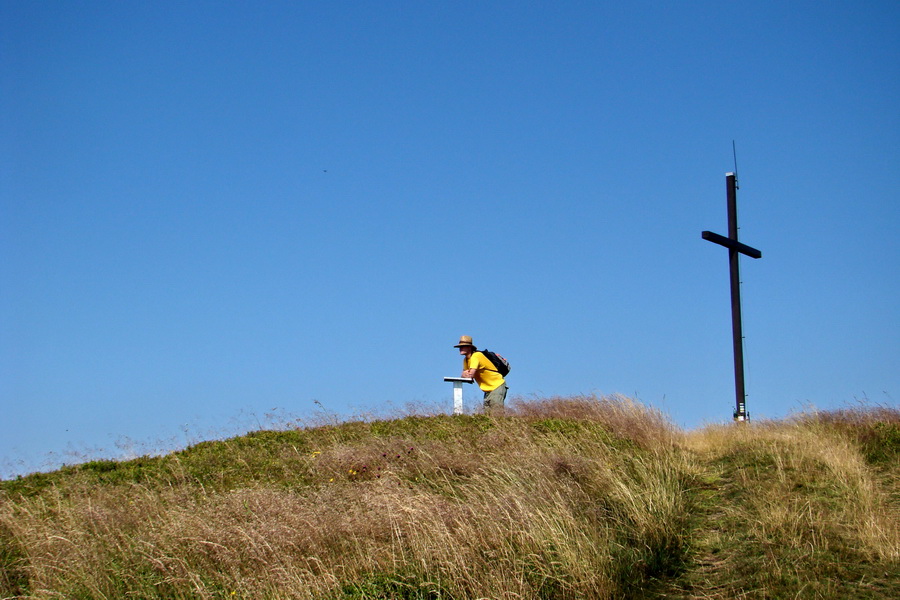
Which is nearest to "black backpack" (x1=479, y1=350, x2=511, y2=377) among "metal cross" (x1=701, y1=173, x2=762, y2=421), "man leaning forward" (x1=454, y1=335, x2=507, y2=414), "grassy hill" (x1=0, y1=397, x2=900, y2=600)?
"man leaning forward" (x1=454, y1=335, x2=507, y2=414)

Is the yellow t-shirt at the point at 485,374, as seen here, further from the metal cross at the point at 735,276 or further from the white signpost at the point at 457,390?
the metal cross at the point at 735,276

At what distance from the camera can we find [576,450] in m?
11.2

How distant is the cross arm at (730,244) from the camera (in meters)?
17.1

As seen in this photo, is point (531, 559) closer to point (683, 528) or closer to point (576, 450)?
point (683, 528)

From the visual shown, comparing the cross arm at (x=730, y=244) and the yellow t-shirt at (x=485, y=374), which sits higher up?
the cross arm at (x=730, y=244)

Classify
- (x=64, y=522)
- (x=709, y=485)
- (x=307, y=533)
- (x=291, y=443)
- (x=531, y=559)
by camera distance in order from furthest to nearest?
(x=291, y=443) < (x=709, y=485) < (x=64, y=522) < (x=307, y=533) < (x=531, y=559)

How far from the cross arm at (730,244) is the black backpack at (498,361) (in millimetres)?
5313

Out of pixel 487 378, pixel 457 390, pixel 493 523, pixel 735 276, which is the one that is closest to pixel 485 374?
pixel 487 378

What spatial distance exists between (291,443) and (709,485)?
6.96 meters

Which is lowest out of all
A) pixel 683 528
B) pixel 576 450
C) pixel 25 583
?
pixel 25 583

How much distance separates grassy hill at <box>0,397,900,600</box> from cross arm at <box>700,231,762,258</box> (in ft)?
18.5

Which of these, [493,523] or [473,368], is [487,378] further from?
[493,523]

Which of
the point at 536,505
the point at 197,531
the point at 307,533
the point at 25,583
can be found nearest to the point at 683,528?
the point at 536,505

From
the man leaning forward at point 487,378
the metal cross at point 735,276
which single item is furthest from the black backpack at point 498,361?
the metal cross at point 735,276
